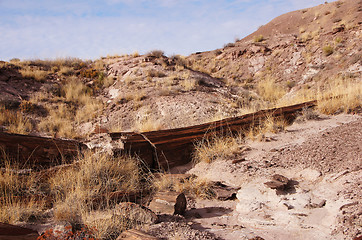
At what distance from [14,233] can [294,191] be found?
371 centimetres

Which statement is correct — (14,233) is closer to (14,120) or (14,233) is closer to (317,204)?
(317,204)

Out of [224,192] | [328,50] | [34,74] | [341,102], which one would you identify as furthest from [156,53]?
[224,192]

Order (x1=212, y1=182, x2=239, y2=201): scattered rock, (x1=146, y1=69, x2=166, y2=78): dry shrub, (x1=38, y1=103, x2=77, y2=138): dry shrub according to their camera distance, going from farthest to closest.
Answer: (x1=146, y1=69, x2=166, y2=78): dry shrub, (x1=38, y1=103, x2=77, y2=138): dry shrub, (x1=212, y1=182, x2=239, y2=201): scattered rock

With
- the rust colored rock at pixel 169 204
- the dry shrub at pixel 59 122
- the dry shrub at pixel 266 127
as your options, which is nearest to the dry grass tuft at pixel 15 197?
the rust colored rock at pixel 169 204

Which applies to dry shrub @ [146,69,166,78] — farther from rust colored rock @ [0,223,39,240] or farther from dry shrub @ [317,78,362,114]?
rust colored rock @ [0,223,39,240]

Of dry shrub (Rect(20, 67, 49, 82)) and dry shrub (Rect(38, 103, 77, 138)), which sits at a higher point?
dry shrub (Rect(20, 67, 49, 82))

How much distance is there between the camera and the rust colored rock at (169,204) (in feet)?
12.5

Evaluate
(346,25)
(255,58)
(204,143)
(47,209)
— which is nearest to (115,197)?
(47,209)

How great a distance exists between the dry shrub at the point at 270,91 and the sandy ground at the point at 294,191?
376 inches

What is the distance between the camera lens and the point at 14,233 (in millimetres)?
2676

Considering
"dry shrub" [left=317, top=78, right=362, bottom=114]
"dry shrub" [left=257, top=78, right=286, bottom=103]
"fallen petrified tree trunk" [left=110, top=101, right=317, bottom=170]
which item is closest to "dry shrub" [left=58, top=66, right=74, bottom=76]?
"dry shrub" [left=257, top=78, right=286, bottom=103]

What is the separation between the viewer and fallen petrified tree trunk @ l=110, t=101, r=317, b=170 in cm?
584

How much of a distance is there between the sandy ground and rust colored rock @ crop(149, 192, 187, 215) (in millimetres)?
192

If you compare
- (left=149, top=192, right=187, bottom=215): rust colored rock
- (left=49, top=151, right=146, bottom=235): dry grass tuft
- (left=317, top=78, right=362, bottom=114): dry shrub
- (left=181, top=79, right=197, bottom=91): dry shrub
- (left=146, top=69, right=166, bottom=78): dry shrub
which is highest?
(left=146, top=69, right=166, bottom=78): dry shrub
